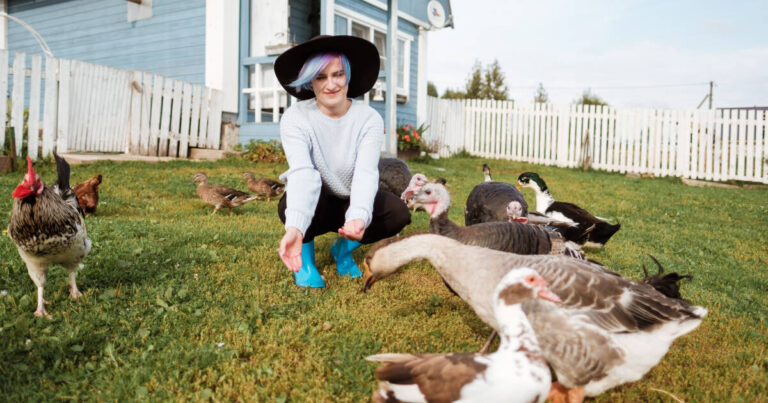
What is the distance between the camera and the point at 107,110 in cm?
1204

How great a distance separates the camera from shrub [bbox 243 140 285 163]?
41.9 feet

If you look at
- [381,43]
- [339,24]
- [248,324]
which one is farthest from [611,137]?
[248,324]

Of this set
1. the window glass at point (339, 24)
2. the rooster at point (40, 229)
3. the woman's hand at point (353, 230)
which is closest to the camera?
the rooster at point (40, 229)

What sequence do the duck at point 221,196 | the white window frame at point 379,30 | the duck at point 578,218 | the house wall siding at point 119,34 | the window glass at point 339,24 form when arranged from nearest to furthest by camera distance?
the duck at point 578,218 → the duck at point 221,196 → the house wall siding at point 119,34 → the window glass at point 339,24 → the white window frame at point 379,30

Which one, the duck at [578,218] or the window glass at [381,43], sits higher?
the window glass at [381,43]

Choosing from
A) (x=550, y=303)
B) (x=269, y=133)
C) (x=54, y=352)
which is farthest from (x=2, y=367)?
(x=269, y=133)

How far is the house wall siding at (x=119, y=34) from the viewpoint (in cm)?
1380

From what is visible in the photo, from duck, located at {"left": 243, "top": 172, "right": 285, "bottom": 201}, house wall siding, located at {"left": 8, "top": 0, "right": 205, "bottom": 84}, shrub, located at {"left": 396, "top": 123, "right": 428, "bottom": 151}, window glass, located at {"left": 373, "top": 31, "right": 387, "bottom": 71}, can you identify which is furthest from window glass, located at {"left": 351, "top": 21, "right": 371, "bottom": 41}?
duck, located at {"left": 243, "top": 172, "right": 285, "bottom": 201}

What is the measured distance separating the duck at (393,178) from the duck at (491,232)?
144 inches

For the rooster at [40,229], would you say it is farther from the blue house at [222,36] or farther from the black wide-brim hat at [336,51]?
the blue house at [222,36]

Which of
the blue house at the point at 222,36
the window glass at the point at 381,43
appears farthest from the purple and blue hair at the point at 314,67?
the window glass at the point at 381,43

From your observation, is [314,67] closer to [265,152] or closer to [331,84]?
[331,84]

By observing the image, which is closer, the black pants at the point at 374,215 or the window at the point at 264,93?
the black pants at the point at 374,215

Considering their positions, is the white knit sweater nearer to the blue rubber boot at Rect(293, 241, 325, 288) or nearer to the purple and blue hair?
the purple and blue hair
